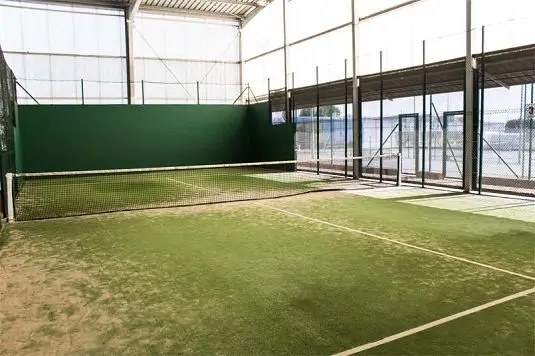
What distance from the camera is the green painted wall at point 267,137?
20.8 m

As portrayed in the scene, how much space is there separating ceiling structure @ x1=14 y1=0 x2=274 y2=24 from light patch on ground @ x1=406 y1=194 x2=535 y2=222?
54.1 ft

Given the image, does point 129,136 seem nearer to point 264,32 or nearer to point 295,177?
point 295,177

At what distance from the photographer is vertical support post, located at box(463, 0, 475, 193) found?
12633 mm

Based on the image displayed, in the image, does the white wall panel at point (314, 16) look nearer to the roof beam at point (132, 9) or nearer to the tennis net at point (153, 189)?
the tennis net at point (153, 189)

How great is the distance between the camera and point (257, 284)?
5.20m

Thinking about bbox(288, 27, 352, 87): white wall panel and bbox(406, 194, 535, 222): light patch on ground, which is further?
bbox(288, 27, 352, 87): white wall panel

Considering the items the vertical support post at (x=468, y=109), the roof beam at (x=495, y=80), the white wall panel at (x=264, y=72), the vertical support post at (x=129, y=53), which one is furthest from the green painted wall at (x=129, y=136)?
the roof beam at (x=495, y=80)

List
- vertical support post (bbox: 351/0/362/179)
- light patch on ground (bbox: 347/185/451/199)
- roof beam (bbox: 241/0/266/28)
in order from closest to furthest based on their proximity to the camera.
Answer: light patch on ground (bbox: 347/185/451/199) < vertical support post (bbox: 351/0/362/179) < roof beam (bbox: 241/0/266/28)

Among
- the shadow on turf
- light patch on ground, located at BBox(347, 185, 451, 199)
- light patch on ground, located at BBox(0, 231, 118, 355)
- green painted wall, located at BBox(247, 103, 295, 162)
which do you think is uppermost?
green painted wall, located at BBox(247, 103, 295, 162)

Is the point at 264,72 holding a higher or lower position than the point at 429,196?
higher

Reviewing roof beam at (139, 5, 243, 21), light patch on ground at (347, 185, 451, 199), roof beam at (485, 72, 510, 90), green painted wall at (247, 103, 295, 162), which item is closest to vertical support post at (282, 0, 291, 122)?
green painted wall at (247, 103, 295, 162)

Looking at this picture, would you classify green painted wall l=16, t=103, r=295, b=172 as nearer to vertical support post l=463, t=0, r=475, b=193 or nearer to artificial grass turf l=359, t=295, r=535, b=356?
vertical support post l=463, t=0, r=475, b=193

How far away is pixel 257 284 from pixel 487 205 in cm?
727

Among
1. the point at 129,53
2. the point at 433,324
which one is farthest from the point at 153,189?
the point at 129,53
